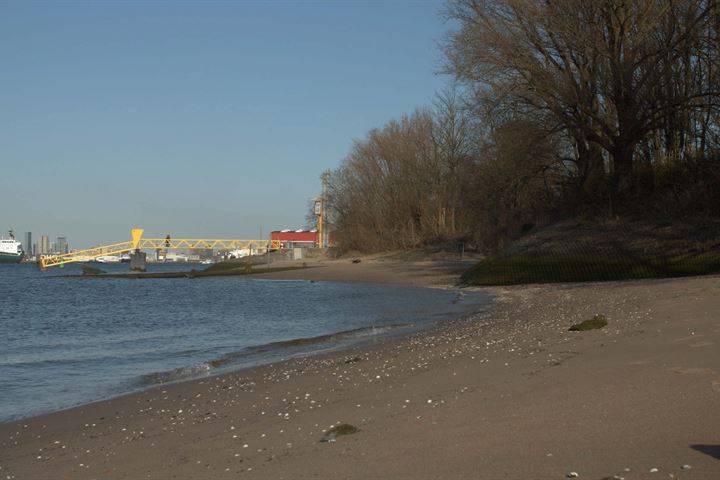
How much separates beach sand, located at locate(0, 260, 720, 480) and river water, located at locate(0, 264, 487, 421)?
1.70 m

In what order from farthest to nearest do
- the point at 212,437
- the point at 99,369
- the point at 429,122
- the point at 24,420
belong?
the point at 429,122 < the point at 99,369 < the point at 24,420 < the point at 212,437

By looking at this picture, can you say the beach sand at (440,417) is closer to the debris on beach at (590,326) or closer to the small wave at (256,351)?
the debris on beach at (590,326)

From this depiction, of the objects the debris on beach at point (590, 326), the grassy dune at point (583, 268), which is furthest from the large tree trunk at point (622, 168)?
the debris on beach at point (590, 326)

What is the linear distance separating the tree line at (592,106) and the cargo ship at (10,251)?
149m

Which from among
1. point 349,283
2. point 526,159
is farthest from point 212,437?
point 349,283

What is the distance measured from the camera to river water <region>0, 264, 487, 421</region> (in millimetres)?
12289

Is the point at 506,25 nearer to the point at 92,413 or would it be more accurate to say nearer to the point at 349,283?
the point at 349,283

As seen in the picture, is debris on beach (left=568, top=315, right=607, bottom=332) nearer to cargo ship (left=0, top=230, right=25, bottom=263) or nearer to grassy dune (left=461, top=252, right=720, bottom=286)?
grassy dune (left=461, top=252, right=720, bottom=286)

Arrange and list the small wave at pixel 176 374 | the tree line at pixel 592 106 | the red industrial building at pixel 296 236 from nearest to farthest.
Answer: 1. the small wave at pixel 176 374
2. the tree line at pixel 592 106
3. the red industrial building at pixel 296 236

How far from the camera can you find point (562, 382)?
283 inches

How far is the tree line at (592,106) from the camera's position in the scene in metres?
28.6

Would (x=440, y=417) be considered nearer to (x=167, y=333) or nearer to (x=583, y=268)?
(x=167, y=333)

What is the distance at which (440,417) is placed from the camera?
6465mm

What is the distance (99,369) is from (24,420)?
15.3 ft
